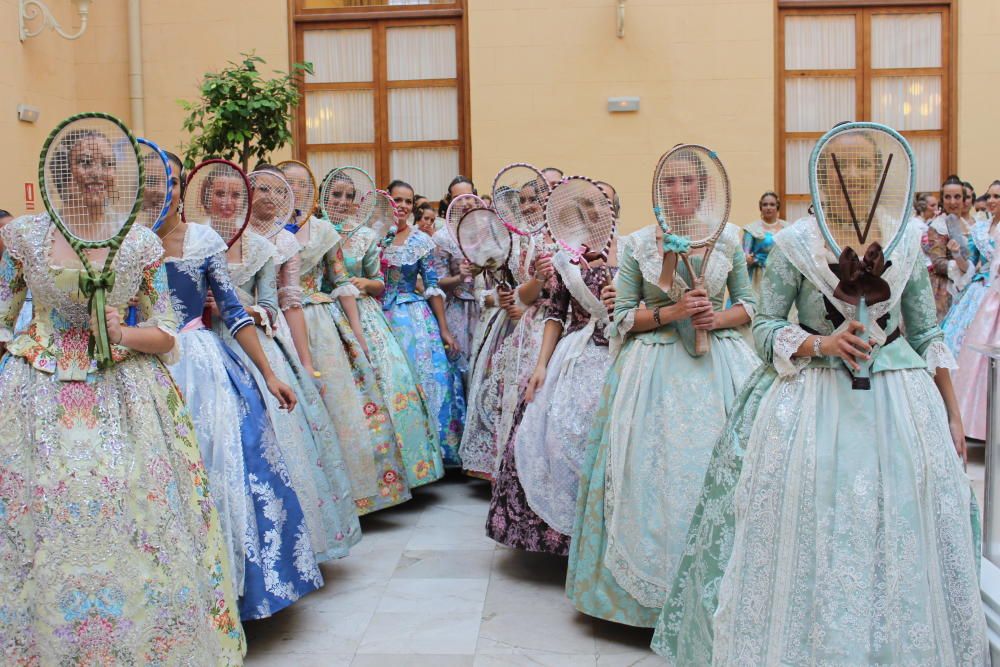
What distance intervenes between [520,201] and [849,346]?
2.79 meters

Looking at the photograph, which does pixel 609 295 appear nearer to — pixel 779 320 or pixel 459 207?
pixel 779 320

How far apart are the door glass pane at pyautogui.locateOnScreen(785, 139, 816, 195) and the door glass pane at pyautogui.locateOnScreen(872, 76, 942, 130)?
0.74 metres

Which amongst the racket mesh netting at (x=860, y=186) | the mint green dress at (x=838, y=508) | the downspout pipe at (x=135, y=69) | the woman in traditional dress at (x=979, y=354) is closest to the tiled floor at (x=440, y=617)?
the mint green dress at (x=838, y=508)

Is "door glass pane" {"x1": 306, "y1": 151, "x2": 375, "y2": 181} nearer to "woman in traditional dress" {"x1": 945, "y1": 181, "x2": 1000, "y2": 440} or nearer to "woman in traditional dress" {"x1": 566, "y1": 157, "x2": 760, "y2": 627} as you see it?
"woman in traditional dress" {"x1": 945, "y1": 181, "x2": 1000, "y2": 440}

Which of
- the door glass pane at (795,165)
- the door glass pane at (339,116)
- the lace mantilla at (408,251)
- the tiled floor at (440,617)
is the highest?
the door glass pane at (339,116)

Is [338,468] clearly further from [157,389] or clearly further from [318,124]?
[318,124]

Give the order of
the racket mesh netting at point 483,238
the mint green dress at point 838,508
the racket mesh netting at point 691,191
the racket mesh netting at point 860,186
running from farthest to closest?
the racket mesh netting at point 483,238, the racket mesh netting at point 691,191, the racket mesh netting at point 860,186, the mint green dress at point 838,508

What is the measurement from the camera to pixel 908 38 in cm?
1044

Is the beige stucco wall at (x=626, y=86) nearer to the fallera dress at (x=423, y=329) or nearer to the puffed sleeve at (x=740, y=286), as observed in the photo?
the fallera dress at (x=423, y=329)

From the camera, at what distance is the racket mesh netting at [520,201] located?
17.0 feet

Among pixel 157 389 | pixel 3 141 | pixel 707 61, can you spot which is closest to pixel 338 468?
pixel 157 389

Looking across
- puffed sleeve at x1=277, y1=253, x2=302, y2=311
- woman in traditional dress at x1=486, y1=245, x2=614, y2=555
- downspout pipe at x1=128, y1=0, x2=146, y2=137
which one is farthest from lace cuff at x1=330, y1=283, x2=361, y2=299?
downspout pipe at x1=128, y1=0, x2=146, y2=137

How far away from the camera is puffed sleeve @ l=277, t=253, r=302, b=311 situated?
4.83m

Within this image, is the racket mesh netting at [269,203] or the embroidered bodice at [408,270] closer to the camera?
the racket mesh netting at [269,203]
